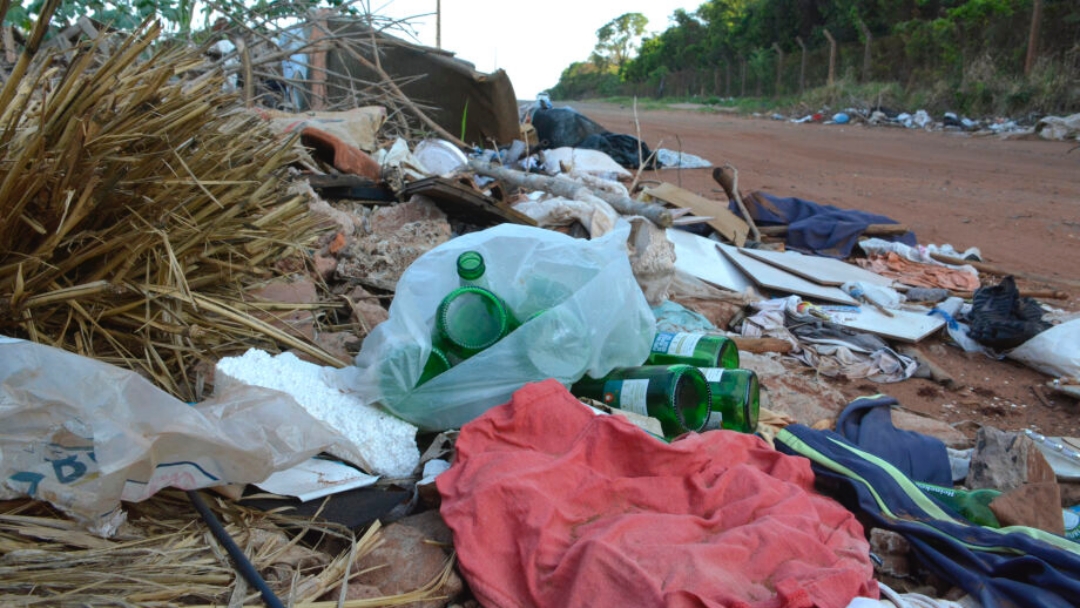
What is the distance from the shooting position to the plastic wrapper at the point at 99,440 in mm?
1395

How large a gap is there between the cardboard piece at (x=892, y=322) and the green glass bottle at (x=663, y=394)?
1846mm

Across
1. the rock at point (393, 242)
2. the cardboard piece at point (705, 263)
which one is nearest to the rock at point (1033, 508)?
the rock at point (393, 242)

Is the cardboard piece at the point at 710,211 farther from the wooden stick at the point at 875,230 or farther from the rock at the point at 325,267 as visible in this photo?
the rock at the point at 325,267

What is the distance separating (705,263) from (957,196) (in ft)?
15.2

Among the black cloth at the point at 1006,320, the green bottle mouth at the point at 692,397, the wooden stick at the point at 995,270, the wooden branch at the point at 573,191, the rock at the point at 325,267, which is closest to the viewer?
the green bottle mouth at the point at 692,397

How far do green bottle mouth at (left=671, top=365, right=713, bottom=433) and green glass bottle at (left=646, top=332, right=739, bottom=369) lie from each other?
217 mm

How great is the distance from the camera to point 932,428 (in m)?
2.58

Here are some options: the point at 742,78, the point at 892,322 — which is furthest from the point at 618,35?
the point at 892,322

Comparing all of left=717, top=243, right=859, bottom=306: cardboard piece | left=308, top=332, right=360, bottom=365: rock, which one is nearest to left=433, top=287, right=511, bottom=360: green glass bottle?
left=308, top=332, right=360, bottom=365: rock

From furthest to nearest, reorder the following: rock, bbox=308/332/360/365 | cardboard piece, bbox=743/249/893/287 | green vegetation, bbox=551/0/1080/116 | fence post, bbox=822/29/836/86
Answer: fence post, bbox=822/29/836/86 → green vegetation, bbox=551/0/1080/116 → cardboard piece, bbox=743/249/893/287 → rock, bbox=308/332/360/365

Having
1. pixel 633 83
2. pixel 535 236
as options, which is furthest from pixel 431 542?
pixel 633 83

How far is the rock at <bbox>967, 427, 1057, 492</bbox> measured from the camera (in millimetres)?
2059

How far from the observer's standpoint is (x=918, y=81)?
18625 millimetres

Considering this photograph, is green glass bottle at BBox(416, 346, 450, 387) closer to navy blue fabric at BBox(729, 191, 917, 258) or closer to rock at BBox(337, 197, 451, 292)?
rock at BBox(337, 197, 451, 292)
